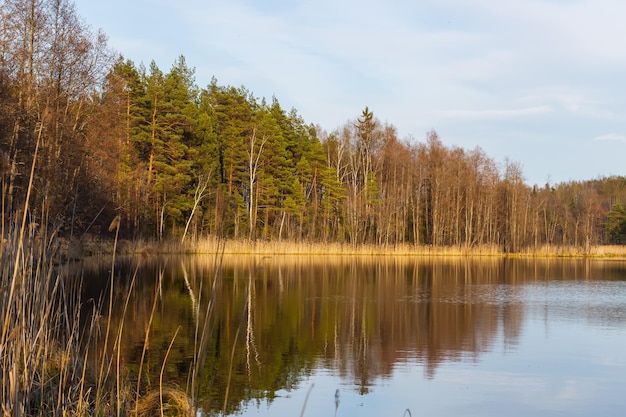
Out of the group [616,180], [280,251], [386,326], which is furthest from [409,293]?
[616,180]

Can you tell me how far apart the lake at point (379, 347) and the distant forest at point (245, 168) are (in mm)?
6084

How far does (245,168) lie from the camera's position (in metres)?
47.4

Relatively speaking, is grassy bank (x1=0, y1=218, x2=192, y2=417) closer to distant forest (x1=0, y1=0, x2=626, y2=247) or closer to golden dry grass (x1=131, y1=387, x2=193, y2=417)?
golden dry grass (x1=131, y1=387, x2=193, y2=417)

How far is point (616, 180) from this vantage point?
10444 cm

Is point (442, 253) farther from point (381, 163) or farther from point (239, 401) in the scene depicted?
point (239, 401)

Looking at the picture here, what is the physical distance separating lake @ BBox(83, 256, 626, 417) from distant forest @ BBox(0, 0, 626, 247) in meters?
6.08

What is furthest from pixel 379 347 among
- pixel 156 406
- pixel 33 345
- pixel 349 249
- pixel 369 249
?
pixel 369 249

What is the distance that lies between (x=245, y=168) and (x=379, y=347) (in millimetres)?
→ 36353

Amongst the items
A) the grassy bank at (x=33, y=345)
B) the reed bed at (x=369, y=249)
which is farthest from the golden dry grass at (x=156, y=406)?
the reed bed at (x=369, y=249)

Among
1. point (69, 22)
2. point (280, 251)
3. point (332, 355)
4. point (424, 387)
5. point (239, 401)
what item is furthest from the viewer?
point (280, 251)

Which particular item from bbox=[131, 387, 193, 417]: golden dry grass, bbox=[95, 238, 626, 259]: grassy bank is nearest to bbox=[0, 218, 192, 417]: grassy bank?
bbox=[131, 387, 193, 417]: golden dry grass

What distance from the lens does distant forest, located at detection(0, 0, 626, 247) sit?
22.8 meters

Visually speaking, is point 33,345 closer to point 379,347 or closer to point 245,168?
point 379,347

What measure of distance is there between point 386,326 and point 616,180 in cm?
10125
